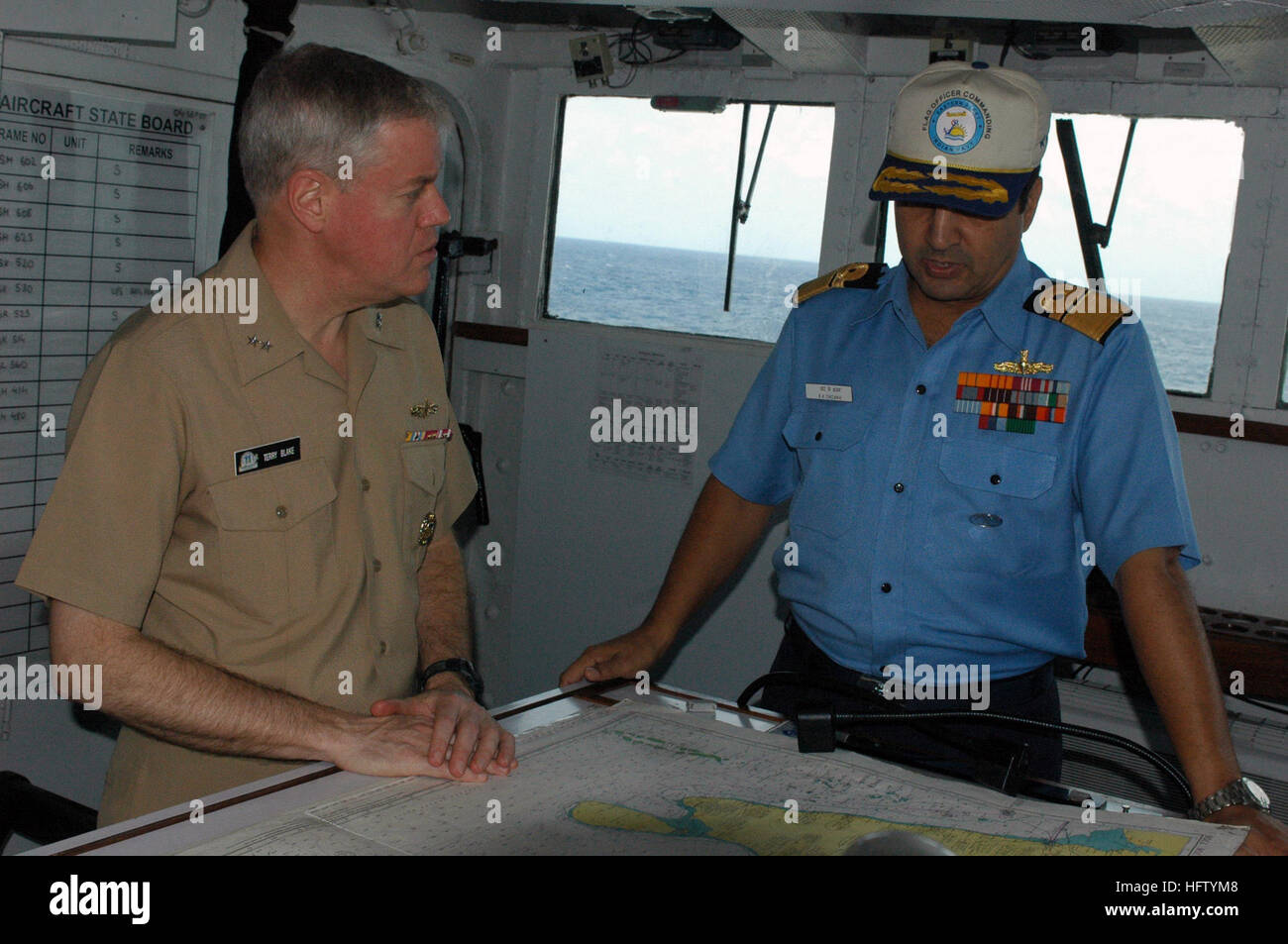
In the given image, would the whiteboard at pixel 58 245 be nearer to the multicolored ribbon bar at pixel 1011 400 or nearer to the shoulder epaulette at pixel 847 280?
the shoulder epaulette at pixel 847 280

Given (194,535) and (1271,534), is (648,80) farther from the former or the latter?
(194,535)

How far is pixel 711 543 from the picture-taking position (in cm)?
212

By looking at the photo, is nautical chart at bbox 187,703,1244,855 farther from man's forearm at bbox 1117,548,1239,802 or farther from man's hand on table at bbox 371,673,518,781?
man's forearm at bbox 1117,548,1239,802

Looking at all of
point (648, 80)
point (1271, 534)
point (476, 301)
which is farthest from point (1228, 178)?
point (476, 301)

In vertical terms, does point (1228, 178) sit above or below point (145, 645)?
above

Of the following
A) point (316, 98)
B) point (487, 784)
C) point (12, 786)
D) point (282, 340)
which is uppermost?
point (316, 98)

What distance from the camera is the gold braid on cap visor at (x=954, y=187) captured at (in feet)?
5.73

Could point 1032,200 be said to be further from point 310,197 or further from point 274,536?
point 274,536

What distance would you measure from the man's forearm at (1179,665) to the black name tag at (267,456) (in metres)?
1.20

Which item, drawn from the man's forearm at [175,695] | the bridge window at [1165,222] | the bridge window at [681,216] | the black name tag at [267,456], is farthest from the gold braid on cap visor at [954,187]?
the bridge window at [681,216]

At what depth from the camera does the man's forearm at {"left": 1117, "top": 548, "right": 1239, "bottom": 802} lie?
4.91ft

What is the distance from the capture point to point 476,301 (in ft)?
14.5
